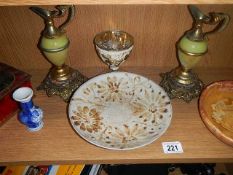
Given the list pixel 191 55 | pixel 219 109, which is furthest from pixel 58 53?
pixel 219 109

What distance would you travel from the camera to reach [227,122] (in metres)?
0.68

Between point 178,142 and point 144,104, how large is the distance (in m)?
0.14

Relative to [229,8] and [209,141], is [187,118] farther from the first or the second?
[229,8]

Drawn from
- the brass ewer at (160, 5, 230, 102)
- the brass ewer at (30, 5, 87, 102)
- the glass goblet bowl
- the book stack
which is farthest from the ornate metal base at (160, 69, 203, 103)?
the book stack

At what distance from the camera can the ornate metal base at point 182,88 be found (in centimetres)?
73

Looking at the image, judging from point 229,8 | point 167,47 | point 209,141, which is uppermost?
point 229,8

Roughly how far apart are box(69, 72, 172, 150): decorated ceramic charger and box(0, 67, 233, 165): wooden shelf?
31 millimetres

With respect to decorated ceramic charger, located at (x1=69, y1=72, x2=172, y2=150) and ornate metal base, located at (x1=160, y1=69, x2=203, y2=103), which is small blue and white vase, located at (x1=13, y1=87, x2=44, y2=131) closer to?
decorated ceramic charger, located at (x1=69, y1=72, x2=172, y2=150)

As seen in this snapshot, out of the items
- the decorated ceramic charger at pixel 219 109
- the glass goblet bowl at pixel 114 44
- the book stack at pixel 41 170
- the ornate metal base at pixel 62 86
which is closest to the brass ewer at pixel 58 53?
the ornate metal base at pixel 62 86

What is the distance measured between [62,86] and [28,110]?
0.14 meters

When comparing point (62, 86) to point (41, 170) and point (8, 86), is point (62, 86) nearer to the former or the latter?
point (8, 86)

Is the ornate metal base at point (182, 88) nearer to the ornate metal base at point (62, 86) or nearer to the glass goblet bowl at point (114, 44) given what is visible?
the glass goblet bowl at point (114, 44)

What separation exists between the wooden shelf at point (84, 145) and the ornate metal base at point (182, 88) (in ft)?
0.11

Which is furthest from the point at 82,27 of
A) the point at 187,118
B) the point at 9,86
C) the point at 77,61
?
the point at 187,118
